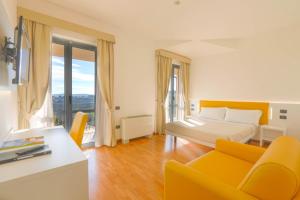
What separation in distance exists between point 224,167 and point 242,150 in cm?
34

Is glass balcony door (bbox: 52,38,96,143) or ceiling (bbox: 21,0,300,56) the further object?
glass balcony door (bbox: 52,38,96,143)

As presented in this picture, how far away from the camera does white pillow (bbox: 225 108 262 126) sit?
3486mm

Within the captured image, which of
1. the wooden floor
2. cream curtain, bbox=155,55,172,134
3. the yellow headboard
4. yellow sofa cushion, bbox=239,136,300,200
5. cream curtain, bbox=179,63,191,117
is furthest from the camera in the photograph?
cream curtain, bbox=179,63,191,117

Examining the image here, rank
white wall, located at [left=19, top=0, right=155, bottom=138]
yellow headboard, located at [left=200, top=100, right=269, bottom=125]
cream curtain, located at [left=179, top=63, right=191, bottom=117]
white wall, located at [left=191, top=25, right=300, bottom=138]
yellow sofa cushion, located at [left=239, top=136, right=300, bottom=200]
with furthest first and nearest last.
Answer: cream curtain, located at [left=179, top=63, right=191, bottom=117] < yellow headboard, located at [left=200, top=100, right=269, bottom=125] < white wall, located at [left=19, top=0, right=155, bottom=138] < white wall, located at [left=191, top=25, right=300, bottom=138] < yellow sofa cushion, located at [left=239, top=136, right=300, bottom=200]

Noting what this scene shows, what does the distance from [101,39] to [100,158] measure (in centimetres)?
236

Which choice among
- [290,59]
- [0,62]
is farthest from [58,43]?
[290,59]

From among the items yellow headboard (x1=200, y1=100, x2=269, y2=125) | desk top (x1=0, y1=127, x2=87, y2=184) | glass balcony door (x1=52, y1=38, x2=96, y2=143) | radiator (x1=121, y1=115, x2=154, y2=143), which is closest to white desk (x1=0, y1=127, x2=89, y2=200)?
desk top (x1=0, y1=127, x2=87, y2=184)

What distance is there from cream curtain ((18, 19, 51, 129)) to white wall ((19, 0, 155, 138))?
2.29ft

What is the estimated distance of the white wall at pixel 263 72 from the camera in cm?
321

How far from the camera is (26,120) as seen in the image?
229cm

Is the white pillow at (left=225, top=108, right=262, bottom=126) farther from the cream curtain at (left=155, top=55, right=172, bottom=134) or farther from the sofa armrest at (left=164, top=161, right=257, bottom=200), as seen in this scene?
the sofa armrest at (left=164, top=161, right=257, bottom=200)

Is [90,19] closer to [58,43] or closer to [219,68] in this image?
[58,43]

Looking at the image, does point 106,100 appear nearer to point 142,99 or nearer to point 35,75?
point 142,99

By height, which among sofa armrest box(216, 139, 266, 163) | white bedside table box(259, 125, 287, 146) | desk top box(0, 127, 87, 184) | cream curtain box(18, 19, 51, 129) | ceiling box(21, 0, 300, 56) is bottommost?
white bedside table box(259, 125, 287, 146)
